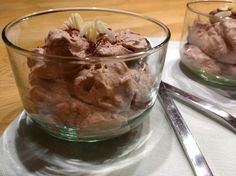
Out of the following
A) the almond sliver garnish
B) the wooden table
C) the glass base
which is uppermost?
the almond sliver garnish

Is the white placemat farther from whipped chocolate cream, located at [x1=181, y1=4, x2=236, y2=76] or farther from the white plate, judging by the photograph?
whipped chocolate cream, located at [x1=181, y1=4, x2=236, y2=76]

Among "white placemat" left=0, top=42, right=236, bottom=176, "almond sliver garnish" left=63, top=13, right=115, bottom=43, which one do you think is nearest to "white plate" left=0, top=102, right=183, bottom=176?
"white placemat" left=0, top=42, right=236, bottom=176

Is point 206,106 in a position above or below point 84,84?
below

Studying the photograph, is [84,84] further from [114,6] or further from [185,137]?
[114,6]

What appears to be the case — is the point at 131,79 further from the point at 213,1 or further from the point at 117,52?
the point at 213,1

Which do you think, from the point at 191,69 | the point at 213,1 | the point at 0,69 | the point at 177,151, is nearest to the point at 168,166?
the point at 177,151

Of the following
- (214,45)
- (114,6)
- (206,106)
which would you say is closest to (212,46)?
(214,45)
